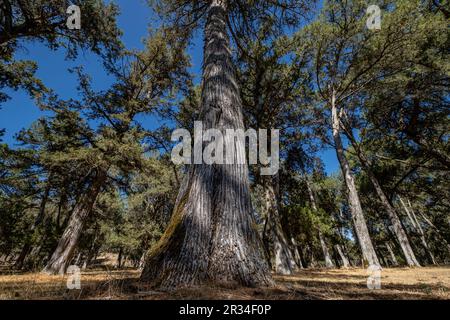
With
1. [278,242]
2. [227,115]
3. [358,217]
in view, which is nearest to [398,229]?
[358,217]

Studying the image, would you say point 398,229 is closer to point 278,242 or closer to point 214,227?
point 278,242

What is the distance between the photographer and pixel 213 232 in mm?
2447

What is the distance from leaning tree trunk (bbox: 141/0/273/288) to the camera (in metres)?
2.17

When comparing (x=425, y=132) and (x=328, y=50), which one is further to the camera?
(x=425, y=132)

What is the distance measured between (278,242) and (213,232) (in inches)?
249

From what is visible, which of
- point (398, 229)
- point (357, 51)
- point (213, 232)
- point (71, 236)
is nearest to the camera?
point (213, 232)

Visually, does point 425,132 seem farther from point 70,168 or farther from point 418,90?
point 70,168

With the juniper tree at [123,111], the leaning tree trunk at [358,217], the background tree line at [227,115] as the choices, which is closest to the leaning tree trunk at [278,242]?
the background tree line at [227,115]

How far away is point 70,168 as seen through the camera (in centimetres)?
773

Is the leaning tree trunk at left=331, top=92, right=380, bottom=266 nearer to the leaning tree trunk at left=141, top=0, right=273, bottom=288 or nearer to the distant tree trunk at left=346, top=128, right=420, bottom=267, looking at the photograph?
the distant tree trunk at left=346, top=128, right=420, bottom=267

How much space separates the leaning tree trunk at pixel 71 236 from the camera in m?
6.36

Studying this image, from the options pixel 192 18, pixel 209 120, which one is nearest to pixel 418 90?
pixel 192 18

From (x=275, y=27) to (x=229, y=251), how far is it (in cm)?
795
